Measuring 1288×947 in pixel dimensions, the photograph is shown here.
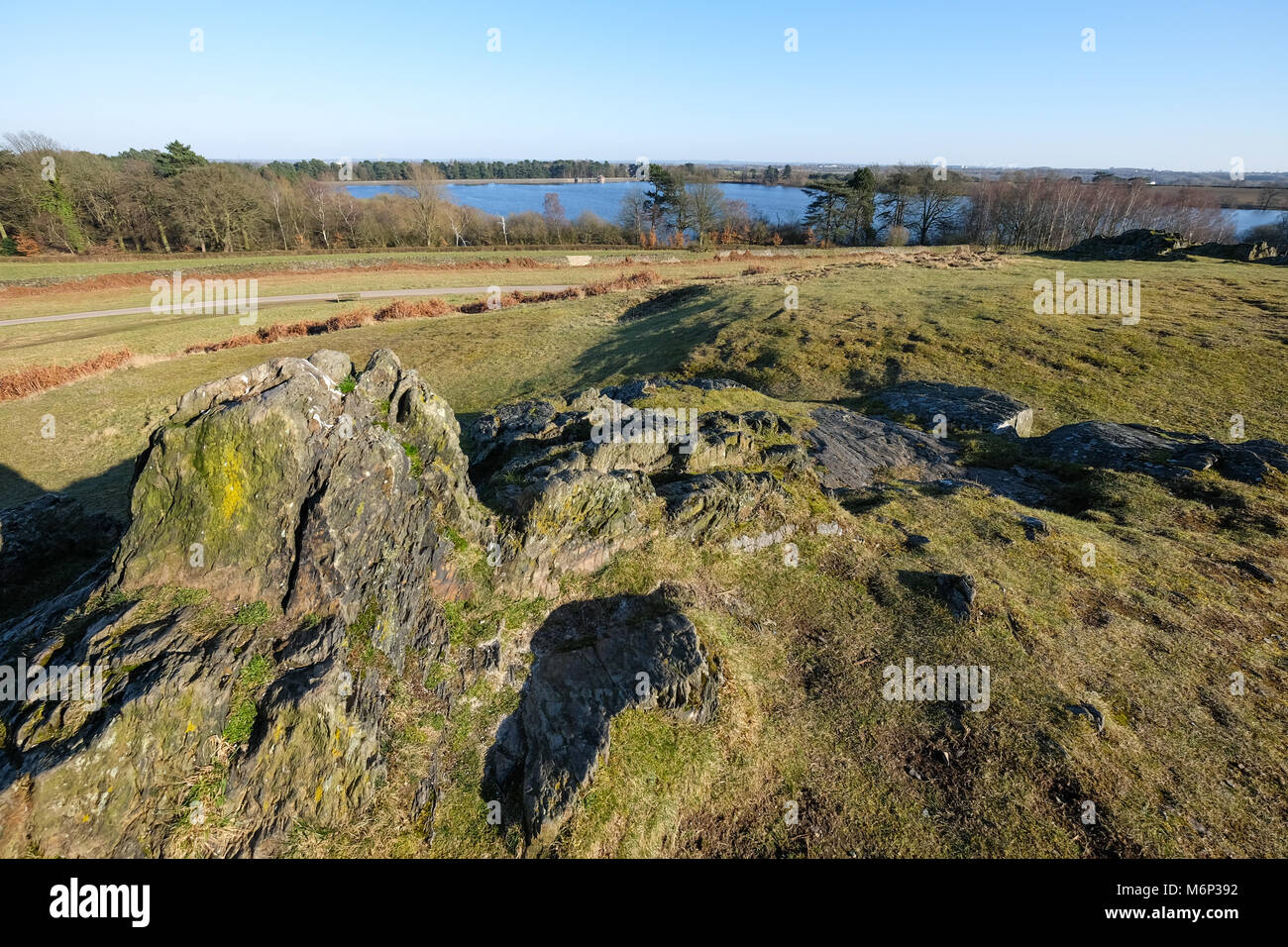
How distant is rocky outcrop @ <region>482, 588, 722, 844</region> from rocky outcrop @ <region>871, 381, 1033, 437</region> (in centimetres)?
1786

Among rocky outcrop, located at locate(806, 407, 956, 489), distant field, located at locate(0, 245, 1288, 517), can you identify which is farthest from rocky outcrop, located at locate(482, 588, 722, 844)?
distant field, located at locate(0, 245, 1288, 517)

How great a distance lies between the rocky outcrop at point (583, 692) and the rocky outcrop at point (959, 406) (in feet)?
58.6

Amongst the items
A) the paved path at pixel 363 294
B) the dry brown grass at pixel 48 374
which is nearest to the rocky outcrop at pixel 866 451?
the dry brown grass at pixel 48 374

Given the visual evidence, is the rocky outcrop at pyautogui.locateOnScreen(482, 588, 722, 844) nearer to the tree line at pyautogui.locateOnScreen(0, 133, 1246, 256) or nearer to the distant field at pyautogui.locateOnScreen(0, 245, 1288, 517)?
the distant field at pyautogui.locateOnScreen(0, 245, 1288, 517)

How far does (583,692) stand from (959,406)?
21992 millimetres

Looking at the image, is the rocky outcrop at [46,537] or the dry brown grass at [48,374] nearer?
the rocky outcrop at [46,537]

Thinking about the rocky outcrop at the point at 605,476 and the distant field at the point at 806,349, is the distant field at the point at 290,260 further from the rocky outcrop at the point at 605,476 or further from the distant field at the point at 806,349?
the rocky outcrop at the point at 605,476

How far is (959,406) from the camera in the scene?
24.7 m

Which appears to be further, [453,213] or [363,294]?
[453,213]

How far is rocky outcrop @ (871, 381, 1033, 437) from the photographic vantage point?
23.4 metres

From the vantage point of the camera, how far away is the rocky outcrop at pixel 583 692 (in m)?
9.23

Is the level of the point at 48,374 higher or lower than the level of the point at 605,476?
higher

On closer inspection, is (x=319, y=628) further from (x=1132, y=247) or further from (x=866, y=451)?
(x=1132, y=247)

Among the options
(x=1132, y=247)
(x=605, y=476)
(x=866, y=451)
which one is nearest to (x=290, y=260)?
(x=605, y=476)
